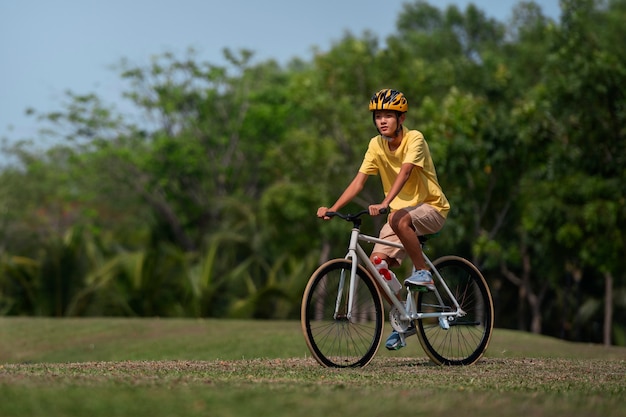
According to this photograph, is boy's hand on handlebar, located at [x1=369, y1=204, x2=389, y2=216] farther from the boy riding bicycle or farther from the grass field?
the grass field

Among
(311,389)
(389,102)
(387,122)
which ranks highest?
(389,102)

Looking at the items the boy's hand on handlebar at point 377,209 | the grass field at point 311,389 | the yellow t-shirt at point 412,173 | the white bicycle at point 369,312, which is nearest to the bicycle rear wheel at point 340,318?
the white bicycle at point 369,312

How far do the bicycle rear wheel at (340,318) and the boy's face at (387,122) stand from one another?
1086mm

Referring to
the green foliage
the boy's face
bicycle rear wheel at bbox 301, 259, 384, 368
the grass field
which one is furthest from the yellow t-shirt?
the green foliage

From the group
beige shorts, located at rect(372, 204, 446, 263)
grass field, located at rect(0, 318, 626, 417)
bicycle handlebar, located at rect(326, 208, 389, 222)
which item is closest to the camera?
grass field, located at rect(0, 318, 626, 417)

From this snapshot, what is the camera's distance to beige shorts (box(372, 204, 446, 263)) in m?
7.90

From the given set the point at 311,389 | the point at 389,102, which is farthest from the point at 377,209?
the point at 311,389

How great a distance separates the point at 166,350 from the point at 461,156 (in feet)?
38.6

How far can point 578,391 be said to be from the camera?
6.30m

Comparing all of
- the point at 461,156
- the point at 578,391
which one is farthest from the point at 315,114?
the point at 578,391

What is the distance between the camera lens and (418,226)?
793 centimetres

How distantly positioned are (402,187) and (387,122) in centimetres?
55

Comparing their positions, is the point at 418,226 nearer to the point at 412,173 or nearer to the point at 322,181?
the point at 412,173

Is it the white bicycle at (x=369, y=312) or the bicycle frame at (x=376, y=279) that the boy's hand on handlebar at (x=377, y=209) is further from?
the bicycle frame at (x=376, y=279)
